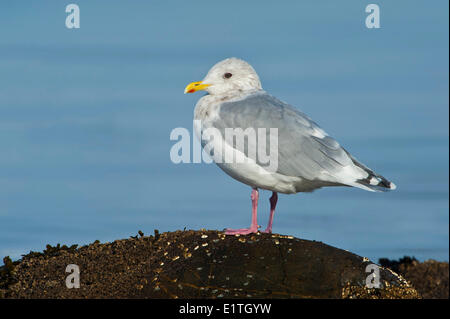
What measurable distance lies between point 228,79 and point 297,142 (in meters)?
2.16

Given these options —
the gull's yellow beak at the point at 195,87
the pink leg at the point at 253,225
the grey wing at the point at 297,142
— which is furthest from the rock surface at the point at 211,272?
the gull's yellow beak at the point at 195,87

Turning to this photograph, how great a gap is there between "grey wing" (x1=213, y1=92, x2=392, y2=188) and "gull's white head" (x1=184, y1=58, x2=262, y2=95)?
754mm

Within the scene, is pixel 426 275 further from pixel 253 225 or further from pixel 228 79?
pixel 228 79

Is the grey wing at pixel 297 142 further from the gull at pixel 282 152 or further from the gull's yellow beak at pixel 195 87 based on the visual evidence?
the gull's yellow beak at pixel 195 87

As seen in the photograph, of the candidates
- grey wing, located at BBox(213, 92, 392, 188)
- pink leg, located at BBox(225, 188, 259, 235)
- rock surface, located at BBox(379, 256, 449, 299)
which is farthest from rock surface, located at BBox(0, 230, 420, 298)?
rock surface, located at BBox(379, 256, 449, 299)

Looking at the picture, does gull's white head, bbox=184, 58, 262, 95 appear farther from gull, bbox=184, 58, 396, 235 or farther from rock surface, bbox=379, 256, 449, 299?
rock surface, bbox=379, 256, 449, 299

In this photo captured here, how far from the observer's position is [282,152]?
12188 mm

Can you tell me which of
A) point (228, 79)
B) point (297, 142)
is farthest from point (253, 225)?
point (228, 79)

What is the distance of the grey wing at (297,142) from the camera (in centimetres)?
1216

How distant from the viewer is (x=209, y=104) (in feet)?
42.6

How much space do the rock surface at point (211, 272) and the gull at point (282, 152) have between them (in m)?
0.79

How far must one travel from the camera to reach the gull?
39.8 feet
